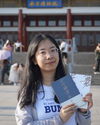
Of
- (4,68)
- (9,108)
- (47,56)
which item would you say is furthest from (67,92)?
(4,68)

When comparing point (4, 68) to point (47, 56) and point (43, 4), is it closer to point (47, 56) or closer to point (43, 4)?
point (43, 4)

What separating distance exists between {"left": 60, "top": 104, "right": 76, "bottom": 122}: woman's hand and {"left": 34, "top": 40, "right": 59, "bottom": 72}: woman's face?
29cm

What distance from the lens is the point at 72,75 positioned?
2918 millimetres

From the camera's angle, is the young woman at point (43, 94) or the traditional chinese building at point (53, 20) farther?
the traditional chinese building at point (53, 20)

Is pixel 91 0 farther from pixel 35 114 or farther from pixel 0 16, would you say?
pixel 35 114

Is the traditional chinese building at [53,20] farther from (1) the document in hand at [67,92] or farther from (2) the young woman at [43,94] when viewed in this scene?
(1) the document in hand at [67,92]

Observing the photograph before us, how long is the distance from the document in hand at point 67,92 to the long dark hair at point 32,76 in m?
0.14

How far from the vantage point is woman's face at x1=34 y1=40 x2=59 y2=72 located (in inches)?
115

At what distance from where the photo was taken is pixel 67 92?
2859 mm

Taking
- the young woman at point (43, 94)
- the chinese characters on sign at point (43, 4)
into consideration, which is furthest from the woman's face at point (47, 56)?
the chinese characters on sign at point (43, 4)

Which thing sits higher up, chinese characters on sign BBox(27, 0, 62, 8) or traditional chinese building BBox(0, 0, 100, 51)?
chinese characters on sign BBox(27, 0, 62, 8)

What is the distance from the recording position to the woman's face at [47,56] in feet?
9.60

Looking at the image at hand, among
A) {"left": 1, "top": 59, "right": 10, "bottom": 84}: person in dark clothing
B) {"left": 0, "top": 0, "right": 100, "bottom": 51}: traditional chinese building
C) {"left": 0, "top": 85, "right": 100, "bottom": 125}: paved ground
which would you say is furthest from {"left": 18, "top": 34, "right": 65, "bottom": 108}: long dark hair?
{"left": 0, "top": 0, "right": 100, "bottom": 51}: traditional chinese building

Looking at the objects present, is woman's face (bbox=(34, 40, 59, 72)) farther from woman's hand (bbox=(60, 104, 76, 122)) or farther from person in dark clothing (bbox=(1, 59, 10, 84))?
person in dark clothing (bbox=(1, 59, 10, 84))
